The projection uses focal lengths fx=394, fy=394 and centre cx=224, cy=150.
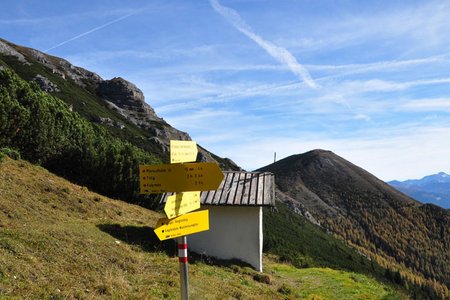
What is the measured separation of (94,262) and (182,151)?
706cm

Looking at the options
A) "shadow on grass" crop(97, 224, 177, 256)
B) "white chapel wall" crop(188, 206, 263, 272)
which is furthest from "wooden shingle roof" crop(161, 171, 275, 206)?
"shadow on grass" crop(97, 224, 177, 256)

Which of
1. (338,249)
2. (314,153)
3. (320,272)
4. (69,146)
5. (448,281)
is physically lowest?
(448,281)

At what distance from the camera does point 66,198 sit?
67.9 feet

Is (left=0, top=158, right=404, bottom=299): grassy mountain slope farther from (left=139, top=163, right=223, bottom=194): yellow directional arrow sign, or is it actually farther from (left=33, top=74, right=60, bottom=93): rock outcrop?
(left=33, top=74, right=60, bottom=93): rock outcrop

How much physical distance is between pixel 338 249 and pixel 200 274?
7899cm

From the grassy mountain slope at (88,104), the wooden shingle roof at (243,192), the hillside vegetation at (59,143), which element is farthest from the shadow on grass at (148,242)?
the grassy mountain slope at (88,104)

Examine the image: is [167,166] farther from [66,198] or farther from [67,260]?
[66,198]

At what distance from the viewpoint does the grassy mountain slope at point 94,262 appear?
9.45 m

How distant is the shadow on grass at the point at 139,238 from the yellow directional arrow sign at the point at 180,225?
1075 cm

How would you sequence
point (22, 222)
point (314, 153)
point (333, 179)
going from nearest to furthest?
point (22, 222) < point (333, 179) < point (314, 153)

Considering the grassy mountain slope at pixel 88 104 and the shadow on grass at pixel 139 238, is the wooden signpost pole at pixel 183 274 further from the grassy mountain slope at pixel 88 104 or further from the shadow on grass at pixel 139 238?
the grassy mountain slope at pixel 88 104

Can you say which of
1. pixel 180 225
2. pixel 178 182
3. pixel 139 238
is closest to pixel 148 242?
pixel 139 238

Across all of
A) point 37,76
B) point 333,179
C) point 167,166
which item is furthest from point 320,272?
point 333,179

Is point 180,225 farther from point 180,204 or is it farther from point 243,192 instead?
point 243,192
